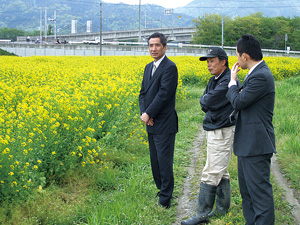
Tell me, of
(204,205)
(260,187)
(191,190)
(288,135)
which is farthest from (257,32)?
(260,187)

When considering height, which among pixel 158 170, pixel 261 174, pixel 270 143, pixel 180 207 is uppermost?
pixel 270 143

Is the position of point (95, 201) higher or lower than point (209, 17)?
lower

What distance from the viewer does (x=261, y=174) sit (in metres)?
3.35

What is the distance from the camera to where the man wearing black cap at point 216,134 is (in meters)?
3.95

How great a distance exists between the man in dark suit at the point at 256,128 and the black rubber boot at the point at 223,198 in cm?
67

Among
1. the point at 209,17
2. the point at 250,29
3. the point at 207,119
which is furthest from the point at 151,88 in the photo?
the point at 209,17

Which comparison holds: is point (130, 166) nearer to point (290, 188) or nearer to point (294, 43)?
point (290, 188)

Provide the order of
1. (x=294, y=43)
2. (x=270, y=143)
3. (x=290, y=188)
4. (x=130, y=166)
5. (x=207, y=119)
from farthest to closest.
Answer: (x=294, y=43) → (x=130, y=166) → (x=290, y=188) → (x=207, y=119) → (x=270, y=143)

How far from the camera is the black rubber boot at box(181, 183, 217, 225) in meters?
4.00

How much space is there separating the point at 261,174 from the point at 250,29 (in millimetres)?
63489

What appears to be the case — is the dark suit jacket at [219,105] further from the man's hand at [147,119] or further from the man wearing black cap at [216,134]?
the man's hand at [147,119]

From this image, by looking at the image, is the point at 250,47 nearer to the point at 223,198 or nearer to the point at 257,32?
the point at 223,198

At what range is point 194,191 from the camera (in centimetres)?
506

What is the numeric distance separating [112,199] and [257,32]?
62148mm
